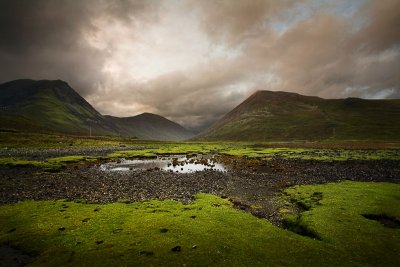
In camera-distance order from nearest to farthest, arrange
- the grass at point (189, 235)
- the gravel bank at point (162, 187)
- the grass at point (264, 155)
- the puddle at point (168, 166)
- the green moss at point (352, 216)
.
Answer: the grass at point (189, 235) < the green moss at point (352, 216) < the gravel bank at point (162, 187) < the puddle at point (168, 166) < the grass at point (264, 155)

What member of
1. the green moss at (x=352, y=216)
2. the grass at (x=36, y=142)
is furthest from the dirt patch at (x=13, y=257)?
the grass at (x=36, y=142)

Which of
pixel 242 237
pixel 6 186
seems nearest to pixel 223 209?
pixel 242 237

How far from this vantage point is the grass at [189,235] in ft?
45.2

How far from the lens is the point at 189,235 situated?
1648 centimetres

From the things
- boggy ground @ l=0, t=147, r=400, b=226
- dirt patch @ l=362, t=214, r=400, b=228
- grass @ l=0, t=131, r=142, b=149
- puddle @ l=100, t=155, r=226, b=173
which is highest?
grass @ l=0, t=131, r=142, b=149

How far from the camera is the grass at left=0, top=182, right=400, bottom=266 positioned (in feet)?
45.2

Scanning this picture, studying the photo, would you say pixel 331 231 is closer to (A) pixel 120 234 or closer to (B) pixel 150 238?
(B) pixel 150 238

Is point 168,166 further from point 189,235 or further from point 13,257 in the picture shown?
point 13,257

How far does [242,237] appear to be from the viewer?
53.5 feet

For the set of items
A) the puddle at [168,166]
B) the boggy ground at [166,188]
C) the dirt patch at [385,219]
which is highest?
the dirt patch at [385,219]

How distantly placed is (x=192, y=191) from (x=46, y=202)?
52.8ft

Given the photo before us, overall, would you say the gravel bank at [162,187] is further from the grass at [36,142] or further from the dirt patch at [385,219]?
the grass at [36,142]

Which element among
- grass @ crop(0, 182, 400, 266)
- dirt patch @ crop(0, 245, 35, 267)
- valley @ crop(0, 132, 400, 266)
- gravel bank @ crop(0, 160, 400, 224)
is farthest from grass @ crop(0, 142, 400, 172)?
dirt patch @ crop(0, 245, 35, 267)

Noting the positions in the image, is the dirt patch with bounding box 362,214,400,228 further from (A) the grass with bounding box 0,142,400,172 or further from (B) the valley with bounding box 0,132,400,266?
(A) the grass with bounding box 0,142,400,172
